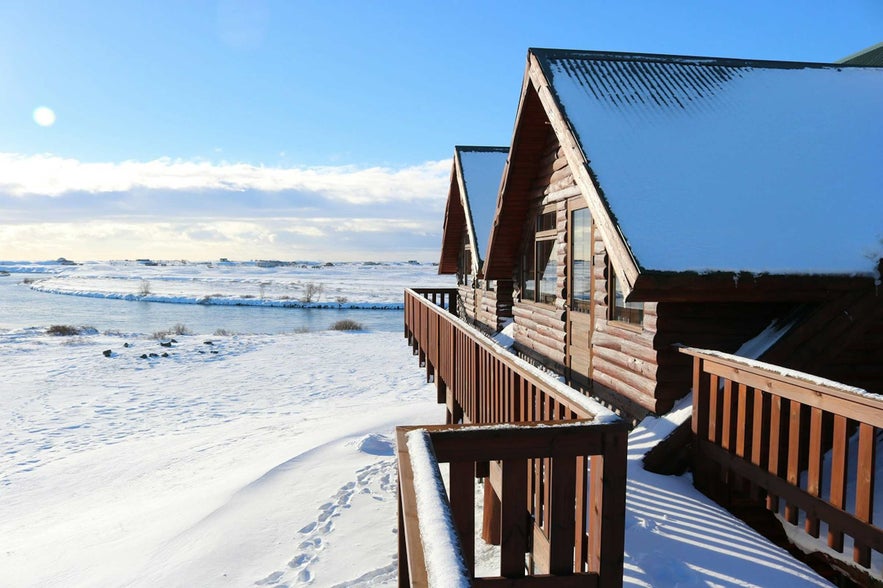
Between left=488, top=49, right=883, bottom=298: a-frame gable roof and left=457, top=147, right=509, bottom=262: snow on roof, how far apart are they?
616cm

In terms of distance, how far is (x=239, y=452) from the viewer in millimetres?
11516

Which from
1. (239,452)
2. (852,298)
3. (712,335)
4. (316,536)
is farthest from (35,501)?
(852,298)

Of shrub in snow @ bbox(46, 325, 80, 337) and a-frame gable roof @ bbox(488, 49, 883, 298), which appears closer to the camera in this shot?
a-frame gable roof @ bbox(488, 49, 883, 298)

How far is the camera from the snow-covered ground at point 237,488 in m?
4.22

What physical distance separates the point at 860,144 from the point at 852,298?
2433 millimetres

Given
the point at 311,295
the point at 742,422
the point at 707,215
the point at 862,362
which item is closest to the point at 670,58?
the point at 707,215

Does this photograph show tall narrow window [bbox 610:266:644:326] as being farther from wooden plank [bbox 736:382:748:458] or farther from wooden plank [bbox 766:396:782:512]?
wooden plank [bbox 766:396:782:512]

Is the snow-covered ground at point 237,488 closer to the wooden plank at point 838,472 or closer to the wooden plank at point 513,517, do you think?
the wooden plank at point 838,472

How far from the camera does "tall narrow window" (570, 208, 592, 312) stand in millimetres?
8008

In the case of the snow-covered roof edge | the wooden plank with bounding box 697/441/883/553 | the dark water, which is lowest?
the dark water

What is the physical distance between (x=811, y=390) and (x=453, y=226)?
48.9 ft

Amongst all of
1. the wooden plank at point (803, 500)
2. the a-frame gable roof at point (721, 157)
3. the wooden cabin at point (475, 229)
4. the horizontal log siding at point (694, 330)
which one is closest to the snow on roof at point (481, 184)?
the wooden cabin at point (475, 229)

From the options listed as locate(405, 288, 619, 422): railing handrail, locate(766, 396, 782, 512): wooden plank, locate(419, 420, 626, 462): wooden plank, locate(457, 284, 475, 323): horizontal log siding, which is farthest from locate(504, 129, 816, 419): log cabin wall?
locate(457, 284, 475, 323): horizontal log siding

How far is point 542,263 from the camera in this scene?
1028 centimetres
